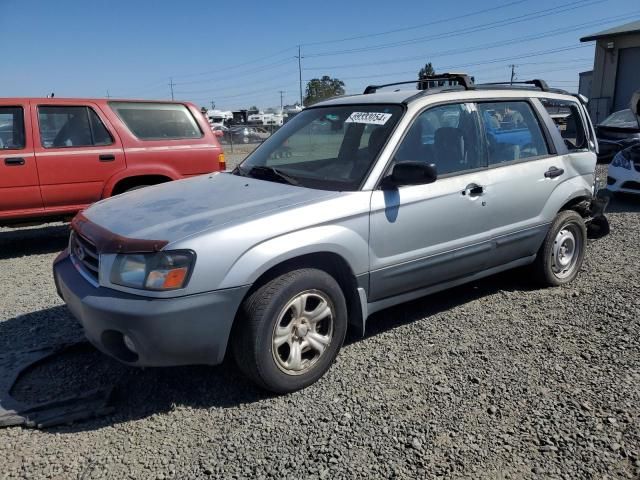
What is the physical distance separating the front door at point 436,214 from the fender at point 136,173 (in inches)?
154

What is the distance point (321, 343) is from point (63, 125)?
489 cm

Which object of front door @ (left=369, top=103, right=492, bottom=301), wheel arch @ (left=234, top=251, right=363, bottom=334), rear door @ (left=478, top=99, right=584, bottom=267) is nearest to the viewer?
wheel arch @ (left=234, top=251, right=363, bottom=334)

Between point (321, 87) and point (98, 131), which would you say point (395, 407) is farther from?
point (321, 87)

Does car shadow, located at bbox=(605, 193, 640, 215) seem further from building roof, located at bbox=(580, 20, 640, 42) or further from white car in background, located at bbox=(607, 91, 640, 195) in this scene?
building roof, located at bbox=(580, 20, 640, 42)

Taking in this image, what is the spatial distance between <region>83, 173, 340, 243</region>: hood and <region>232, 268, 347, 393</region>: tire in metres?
0.44

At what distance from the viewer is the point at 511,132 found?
4336mm

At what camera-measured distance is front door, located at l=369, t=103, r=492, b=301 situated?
3.39 m

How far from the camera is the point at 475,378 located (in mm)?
3260

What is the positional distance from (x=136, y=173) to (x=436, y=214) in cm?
426

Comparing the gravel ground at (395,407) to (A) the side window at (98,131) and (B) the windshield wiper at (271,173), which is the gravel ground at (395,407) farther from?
(A) the side window at (98,131)

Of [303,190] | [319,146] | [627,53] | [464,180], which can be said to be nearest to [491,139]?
[464,180]

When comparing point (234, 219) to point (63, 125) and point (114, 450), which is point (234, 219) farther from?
point (63, 125)

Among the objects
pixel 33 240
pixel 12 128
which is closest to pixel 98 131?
pixel 12 128

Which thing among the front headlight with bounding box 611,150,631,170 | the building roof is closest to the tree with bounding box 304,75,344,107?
the building roof
